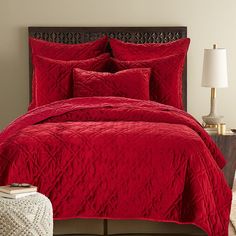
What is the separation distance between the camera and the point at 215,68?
15.6 feet

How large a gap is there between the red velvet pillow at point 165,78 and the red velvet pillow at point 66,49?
0.34 metres

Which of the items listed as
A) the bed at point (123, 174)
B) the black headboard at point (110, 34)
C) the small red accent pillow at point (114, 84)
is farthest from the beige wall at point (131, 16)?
the bed at point (123, 174)

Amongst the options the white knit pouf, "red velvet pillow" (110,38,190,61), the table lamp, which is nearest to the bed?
the white knit pouf

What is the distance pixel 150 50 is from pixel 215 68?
1.67ft

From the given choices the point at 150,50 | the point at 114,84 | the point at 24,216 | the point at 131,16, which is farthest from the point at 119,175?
the point at 131,16

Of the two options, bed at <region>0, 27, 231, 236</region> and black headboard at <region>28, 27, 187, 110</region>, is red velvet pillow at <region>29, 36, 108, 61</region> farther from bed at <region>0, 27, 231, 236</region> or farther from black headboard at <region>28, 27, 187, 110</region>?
bed at <region>0, 27, 231, 236</region>

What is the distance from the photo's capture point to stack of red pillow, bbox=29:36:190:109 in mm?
4609

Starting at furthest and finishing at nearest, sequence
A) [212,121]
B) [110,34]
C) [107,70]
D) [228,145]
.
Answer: [110,34] < [107,70] < [212,121] < [228,145]

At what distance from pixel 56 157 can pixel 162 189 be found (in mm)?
542

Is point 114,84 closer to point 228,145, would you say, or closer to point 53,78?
point 53,78

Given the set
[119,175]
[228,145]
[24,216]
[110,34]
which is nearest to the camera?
[24,216]

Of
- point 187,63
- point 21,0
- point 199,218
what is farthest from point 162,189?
point 21,0

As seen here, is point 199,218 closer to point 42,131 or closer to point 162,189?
point 162,189

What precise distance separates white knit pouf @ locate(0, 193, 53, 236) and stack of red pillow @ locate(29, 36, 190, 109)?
1705mm
